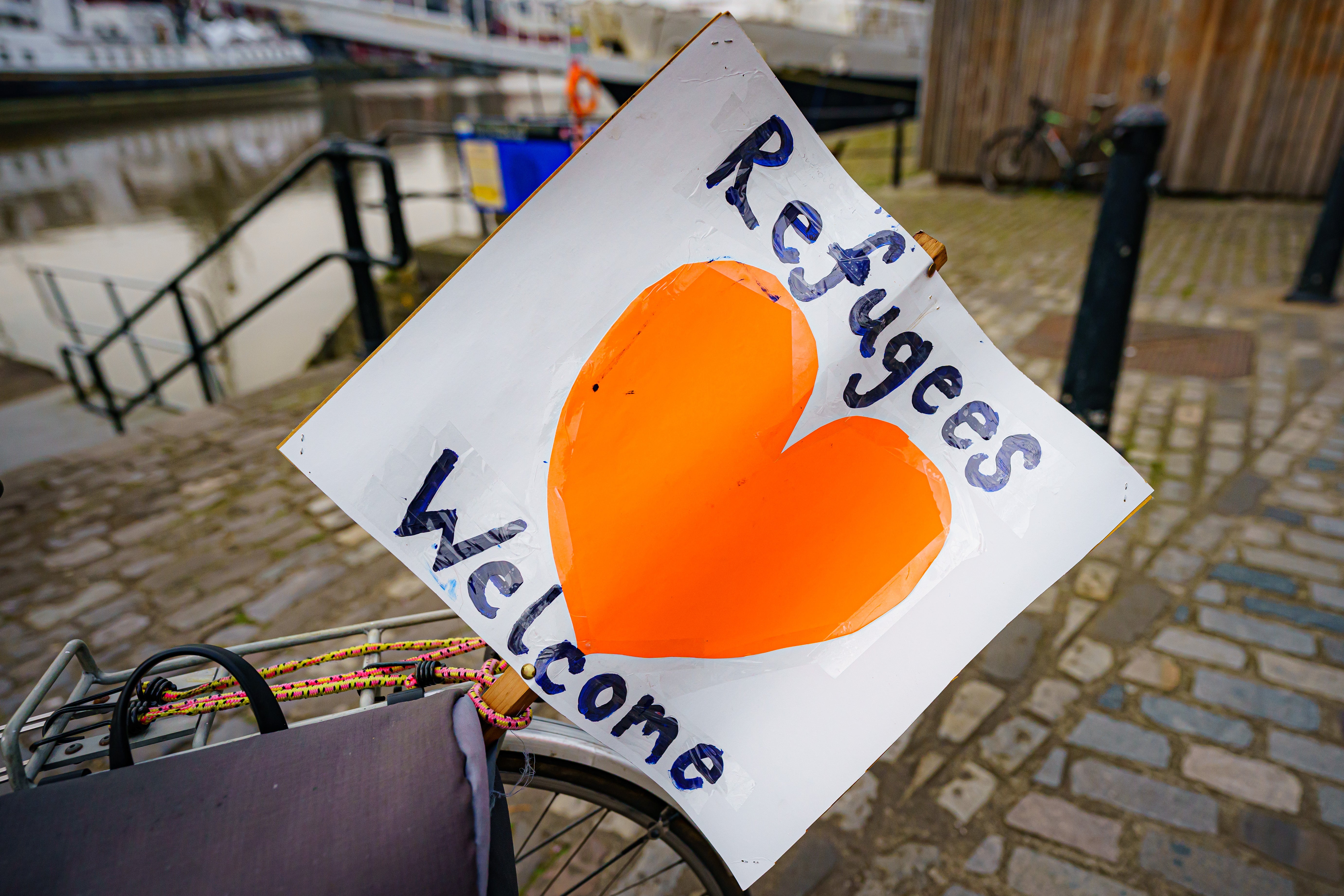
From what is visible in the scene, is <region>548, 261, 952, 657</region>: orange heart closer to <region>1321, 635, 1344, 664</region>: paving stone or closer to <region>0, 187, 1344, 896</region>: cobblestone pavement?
<region>0, 187, 1344, 896</region>: cobblestone pavement

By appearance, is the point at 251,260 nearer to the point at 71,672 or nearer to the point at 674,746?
the point at 71,672

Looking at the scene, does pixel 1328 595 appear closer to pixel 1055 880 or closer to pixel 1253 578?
pixel 1253 578

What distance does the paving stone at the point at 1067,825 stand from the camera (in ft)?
6.15

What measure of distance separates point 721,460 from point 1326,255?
6.22 metres

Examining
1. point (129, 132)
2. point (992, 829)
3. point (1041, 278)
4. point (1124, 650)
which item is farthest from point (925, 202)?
point (129, 132)

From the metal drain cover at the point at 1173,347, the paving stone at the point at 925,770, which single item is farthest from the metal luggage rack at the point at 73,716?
the metal drain cover at the point at 1173,347

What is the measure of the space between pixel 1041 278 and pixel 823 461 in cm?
608

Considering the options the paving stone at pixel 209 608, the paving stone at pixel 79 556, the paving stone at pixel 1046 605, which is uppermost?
the paving stone at pixel 1046 605

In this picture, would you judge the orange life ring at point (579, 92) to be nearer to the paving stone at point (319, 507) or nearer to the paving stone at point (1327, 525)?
the paving stone at point (319, 507)

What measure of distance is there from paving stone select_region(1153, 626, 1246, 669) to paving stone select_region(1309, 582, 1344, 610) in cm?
46

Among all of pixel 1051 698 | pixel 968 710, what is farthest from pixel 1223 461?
pixel 968 710

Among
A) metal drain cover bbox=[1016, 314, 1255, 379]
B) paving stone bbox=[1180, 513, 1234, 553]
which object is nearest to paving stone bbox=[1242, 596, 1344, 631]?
paving stone bbox=[1180, 513, 1234, 553]

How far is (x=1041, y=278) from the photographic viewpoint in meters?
6.22

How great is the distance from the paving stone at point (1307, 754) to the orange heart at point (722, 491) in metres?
1.78
